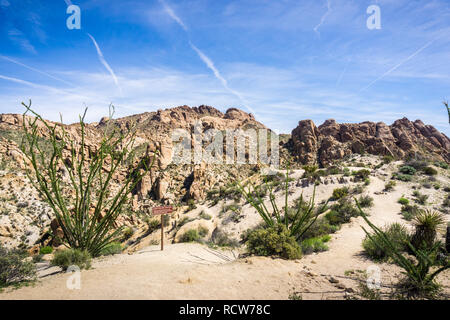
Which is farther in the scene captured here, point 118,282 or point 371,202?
point 371,202

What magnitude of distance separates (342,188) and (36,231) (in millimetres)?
33477

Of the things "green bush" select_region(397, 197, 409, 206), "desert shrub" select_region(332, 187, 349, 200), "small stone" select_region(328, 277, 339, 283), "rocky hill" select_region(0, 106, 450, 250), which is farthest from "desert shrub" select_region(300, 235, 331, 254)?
"green bush" select_region(397, 197, 409, 206)

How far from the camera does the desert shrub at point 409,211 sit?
552 inches

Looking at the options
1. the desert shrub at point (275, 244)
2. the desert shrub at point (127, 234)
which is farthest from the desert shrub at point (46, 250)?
the desert shrub at point (275, 244)

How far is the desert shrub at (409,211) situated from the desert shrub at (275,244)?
10424 mm

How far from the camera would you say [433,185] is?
19.8 m

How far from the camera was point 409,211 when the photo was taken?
15.3 metres

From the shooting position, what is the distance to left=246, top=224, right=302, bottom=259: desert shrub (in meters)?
8.73

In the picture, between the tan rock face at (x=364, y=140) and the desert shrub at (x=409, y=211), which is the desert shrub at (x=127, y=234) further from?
the tan rock face at (x=364, y=140)

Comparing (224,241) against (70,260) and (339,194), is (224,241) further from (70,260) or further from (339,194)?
(339,194)

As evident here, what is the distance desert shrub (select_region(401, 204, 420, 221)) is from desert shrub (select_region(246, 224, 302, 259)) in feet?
34.2

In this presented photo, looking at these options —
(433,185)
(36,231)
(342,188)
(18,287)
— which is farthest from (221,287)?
(36,231)

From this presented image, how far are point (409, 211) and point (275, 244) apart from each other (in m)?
13.1
